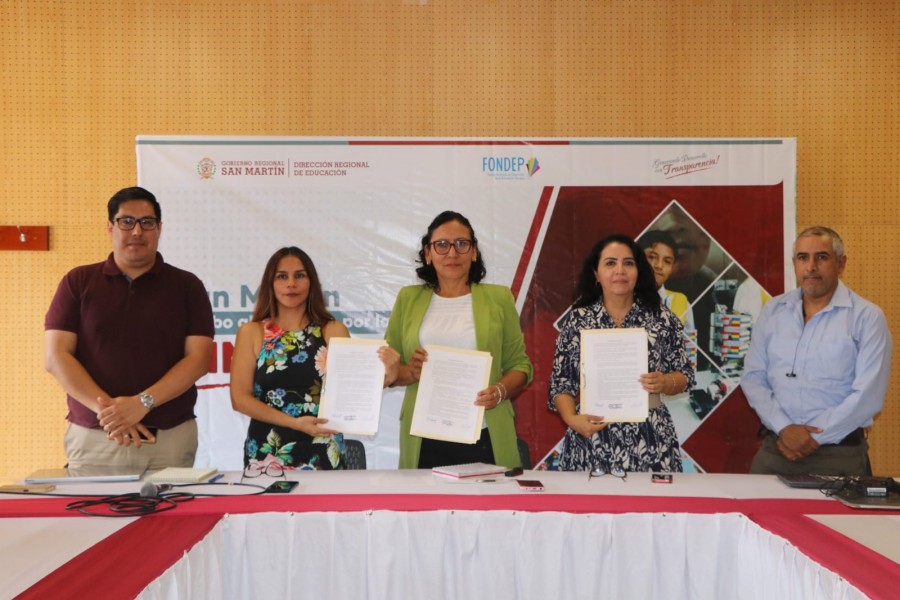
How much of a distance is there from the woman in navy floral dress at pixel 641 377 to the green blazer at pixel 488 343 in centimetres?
23

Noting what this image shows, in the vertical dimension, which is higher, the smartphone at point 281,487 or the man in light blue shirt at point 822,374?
the man in light blue shirt at point 822,374

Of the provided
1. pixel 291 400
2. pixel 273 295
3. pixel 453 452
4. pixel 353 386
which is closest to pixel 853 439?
pixel 453 452

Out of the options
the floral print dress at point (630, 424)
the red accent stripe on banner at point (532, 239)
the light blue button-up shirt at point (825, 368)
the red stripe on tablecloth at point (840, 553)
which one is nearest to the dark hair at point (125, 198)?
the floral print dress at point (630, 424)

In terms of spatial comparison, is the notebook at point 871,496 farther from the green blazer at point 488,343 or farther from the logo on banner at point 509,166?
the logo on banner at point 509,166

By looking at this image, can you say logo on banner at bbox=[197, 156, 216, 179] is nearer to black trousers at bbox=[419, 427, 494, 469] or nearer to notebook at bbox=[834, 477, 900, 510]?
black trousers at bbox=[419, 427, 494, 469]

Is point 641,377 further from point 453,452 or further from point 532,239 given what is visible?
point 532,239

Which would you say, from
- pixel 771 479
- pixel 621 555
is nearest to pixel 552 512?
pixel 621 555

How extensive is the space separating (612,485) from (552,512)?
1.40ft

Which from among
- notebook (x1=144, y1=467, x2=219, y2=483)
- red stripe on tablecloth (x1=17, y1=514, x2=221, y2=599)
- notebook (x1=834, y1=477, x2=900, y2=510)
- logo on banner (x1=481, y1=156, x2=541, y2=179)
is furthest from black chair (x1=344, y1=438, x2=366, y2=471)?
notebook (x1=834, y1=477, x2=900, y2=510)

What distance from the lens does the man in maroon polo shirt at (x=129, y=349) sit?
337cm

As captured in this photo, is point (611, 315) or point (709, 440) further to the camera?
point (709, 440)

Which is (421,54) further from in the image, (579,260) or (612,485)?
(612,485)

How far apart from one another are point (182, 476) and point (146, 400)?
2.04ft

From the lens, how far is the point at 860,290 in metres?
4.95
